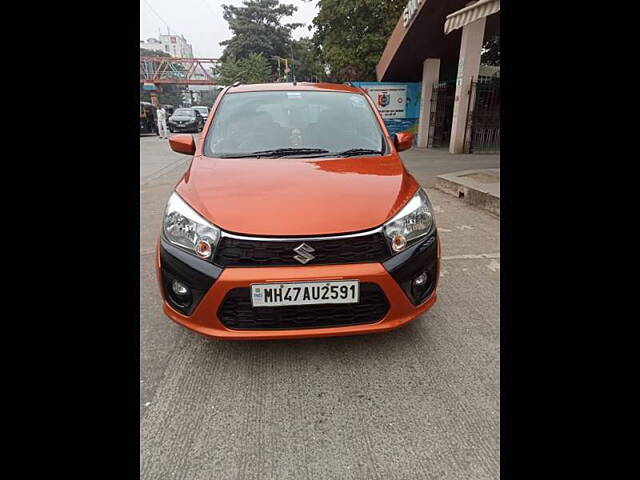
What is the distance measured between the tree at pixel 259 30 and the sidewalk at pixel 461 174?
3463cm

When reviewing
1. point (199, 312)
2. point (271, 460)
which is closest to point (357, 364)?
point (271, 460)

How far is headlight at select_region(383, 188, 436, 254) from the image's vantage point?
1.82 meters

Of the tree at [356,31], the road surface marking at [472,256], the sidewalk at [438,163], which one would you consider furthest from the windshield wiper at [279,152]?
the tree at [356,31]

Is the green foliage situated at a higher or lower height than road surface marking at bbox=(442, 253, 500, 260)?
higher

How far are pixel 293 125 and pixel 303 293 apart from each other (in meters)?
1.55

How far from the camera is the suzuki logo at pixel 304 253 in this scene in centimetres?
172

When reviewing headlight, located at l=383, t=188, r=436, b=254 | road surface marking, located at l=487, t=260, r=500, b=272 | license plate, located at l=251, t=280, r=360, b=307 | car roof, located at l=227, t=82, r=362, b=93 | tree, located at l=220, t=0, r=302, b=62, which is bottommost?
road surface marking, located at l=487, t=260, r=500, b=272

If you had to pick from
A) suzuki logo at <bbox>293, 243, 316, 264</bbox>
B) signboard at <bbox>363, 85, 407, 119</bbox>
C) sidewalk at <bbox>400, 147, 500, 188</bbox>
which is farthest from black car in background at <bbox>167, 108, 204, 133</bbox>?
suzuki logo at <bbox>293, 243, 316, 264</bbox>

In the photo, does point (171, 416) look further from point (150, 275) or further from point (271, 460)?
point (150, 275)

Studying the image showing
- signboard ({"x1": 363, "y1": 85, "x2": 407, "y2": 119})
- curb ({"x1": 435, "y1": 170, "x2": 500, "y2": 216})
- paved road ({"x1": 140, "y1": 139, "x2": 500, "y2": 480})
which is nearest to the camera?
paved road ({"x1": 140, "y1": 139, "x2": 500, "y2": 480})

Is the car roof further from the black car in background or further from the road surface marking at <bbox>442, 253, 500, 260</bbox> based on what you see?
the black car in background

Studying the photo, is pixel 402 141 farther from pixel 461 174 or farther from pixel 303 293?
pixel 461 174

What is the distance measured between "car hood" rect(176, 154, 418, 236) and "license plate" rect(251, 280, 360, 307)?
0.24 m

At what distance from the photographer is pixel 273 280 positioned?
5.49ft
